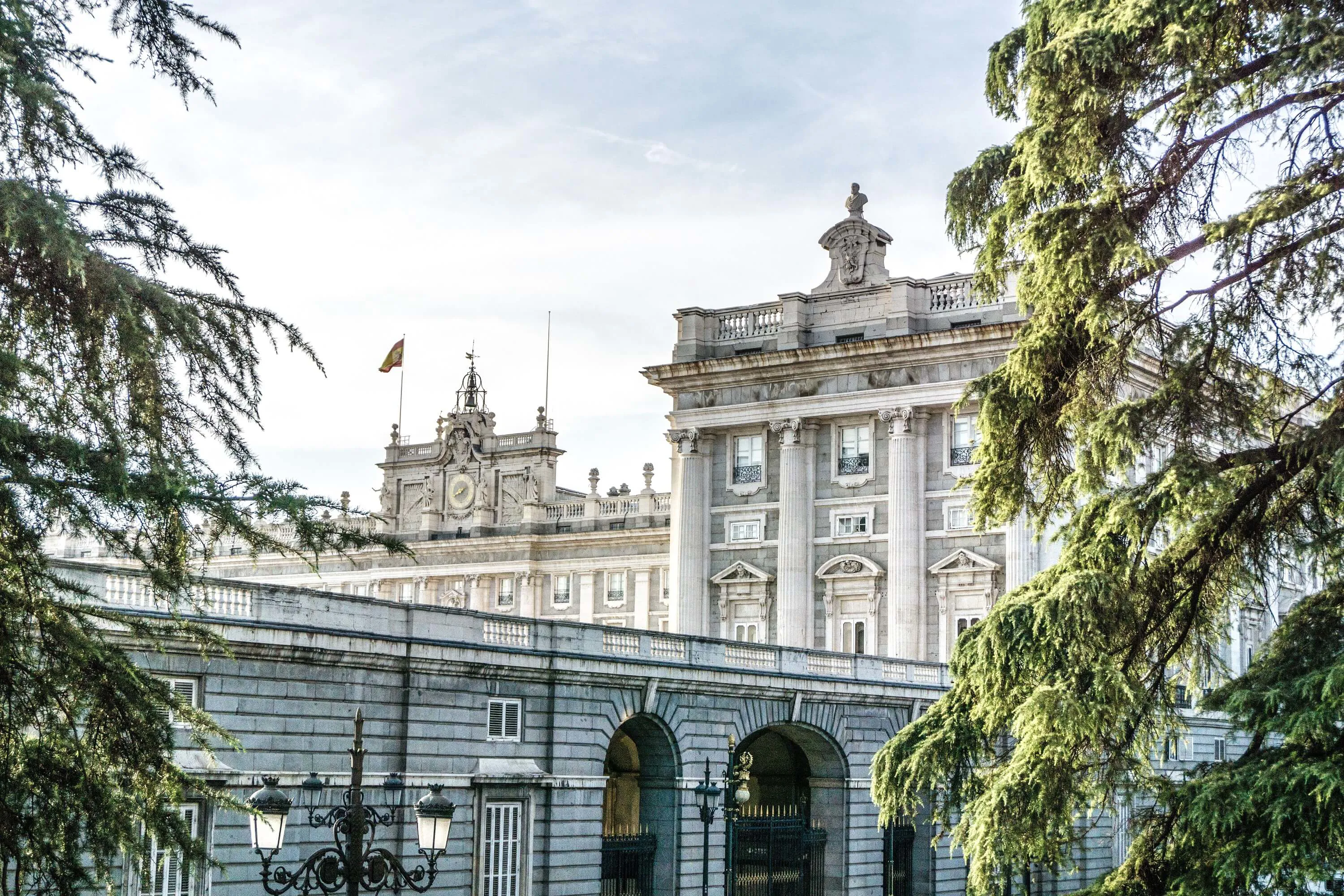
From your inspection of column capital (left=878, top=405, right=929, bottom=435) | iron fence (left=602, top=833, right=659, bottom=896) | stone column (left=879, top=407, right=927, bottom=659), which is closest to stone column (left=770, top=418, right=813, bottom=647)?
stone column (left=879, top=407, right=927, bottom=659)

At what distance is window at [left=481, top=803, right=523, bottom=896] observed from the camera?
27.4 metres

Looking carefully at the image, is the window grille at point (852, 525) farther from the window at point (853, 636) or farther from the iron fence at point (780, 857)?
the iron fence at point (780, 857)

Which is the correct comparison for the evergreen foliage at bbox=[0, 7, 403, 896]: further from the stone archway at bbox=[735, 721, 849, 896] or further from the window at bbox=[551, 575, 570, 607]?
the window at bbox=[551, 575, 570, 607]

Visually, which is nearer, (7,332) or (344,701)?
(7,332)

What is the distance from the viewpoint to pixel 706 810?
28625mm

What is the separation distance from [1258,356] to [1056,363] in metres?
1.75

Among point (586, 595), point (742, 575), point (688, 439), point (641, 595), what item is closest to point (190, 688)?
point (742, 575)

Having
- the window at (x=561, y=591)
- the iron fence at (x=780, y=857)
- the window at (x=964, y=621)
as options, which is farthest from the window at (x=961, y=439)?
the window at (x=561, y=591)

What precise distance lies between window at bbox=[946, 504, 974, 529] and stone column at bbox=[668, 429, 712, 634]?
8081mm

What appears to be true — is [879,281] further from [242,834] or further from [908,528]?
[242,834]

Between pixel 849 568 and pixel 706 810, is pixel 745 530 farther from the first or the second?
Answer: pixel 706 810

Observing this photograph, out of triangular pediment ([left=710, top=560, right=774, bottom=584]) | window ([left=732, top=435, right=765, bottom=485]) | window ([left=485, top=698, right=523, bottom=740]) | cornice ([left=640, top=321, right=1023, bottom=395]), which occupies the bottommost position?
window ([left=485, top=698, right=523, bottom=740])

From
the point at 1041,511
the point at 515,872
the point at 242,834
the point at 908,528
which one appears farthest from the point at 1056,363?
the point at 908,528

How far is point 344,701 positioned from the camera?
84.3ft
